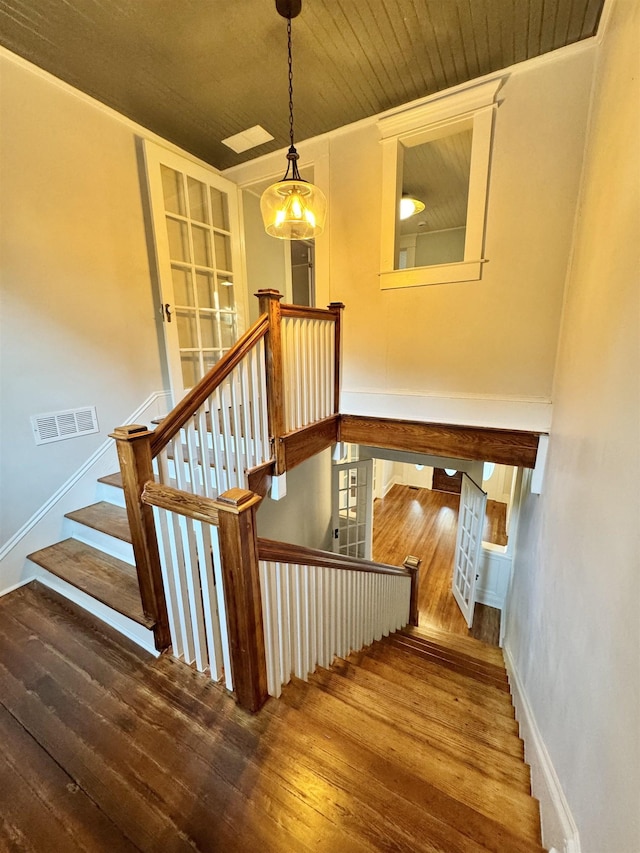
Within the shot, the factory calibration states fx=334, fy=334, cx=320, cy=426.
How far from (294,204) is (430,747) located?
2.67m

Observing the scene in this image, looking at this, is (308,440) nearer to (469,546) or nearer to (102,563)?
(102,563)

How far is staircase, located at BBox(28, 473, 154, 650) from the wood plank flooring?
16cm

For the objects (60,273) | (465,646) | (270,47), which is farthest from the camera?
(465,646)

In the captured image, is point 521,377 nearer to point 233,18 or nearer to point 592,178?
point 592,178

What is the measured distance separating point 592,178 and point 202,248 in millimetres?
2813

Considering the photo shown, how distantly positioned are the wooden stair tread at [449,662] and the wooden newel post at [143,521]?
1925mm

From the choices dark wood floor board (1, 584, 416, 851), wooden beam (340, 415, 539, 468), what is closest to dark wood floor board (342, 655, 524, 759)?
dark wood floor board (1, 584, 416, 851)

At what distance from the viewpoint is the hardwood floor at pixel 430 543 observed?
13.8 feet

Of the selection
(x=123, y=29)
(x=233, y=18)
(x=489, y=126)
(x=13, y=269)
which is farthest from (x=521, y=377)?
(x=13, y=269)

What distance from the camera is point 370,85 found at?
2.23 meters

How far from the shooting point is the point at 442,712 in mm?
1680

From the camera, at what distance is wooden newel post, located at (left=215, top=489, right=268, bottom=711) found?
1.10m

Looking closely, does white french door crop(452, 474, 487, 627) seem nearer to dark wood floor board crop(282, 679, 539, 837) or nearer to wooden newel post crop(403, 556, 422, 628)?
wooden newel post crop(403, 556, 422, 628)

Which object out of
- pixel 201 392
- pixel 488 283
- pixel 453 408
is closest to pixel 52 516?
pixel 201 392
